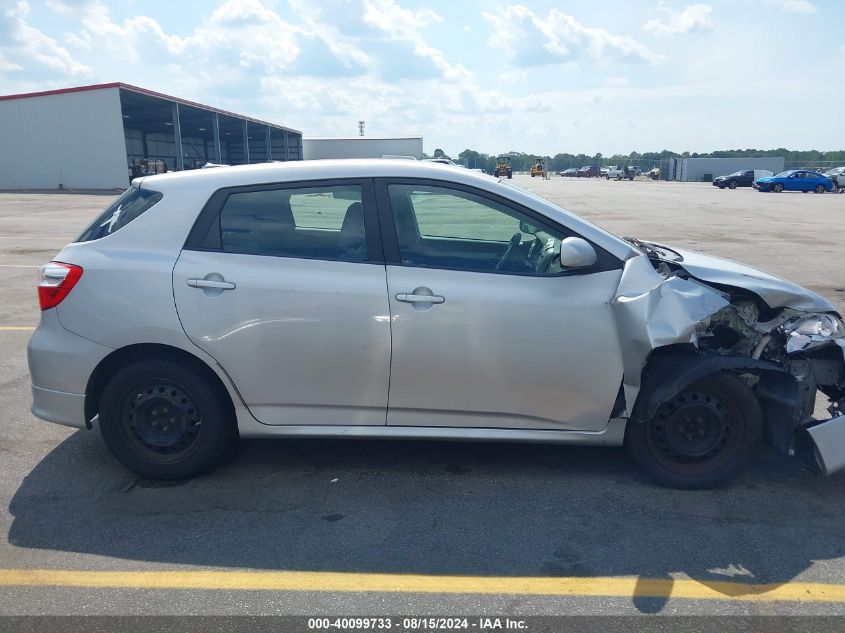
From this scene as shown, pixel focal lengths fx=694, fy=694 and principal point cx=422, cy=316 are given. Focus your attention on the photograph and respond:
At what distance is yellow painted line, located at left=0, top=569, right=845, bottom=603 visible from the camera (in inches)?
118

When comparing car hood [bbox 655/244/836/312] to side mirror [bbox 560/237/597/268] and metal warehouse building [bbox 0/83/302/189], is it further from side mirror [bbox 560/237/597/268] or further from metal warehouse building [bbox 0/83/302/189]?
metal warehouse building [bbox 0/83/302/189]

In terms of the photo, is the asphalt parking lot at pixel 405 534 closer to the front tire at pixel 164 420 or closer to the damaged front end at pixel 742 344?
the front tire at pixel 164 420

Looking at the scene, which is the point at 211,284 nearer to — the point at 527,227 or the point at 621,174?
the point at 527,227

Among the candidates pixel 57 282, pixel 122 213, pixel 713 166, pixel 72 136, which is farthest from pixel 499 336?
pixel 713 166

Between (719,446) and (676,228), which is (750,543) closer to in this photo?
(719,446)

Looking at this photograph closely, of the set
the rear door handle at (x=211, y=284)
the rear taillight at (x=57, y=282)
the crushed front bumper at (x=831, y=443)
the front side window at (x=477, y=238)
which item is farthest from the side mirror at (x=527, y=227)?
the rear taillight at (x=57, y=282)

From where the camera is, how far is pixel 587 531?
3.48 m

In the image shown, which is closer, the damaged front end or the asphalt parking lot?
the asphalt parking lot

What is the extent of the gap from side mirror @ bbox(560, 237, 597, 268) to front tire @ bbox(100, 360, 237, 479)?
2.05 metres

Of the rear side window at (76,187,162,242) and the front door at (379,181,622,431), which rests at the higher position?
the rear side window at (76,187,162,242)

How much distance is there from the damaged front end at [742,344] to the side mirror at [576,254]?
244mm

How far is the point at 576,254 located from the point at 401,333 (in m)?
1.01

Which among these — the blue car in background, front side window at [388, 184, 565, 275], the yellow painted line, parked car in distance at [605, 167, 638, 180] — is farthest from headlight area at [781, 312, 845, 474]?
parked car in distance at [605, 167, 638, 180]

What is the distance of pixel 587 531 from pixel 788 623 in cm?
95
